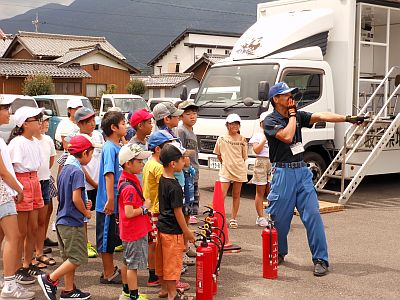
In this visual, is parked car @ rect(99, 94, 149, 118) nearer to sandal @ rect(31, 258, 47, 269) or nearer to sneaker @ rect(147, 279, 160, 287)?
sandal @ rect(31, 258, 47, 269)

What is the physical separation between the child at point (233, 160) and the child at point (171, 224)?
3.04m

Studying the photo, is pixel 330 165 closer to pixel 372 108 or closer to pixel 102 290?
pixel 372 108

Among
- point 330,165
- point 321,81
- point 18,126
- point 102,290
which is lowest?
point 102,290

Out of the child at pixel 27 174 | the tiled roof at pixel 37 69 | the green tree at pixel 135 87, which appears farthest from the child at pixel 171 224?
the green tree at pixel 135 87

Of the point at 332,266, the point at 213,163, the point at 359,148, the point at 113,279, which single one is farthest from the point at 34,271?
the point at 359,148

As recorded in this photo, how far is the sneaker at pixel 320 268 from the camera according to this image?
5.71 m

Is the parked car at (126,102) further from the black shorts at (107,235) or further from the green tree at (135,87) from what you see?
the black shorts at (107,235)

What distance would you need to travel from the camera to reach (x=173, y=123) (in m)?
6.04

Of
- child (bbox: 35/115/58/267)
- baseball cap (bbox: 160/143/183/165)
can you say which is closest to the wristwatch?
baseball cap (bbox: 160/143/183/165)

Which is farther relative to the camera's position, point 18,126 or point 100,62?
point 100,62

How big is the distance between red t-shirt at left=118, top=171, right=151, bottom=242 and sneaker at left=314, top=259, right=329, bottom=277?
1923 mm

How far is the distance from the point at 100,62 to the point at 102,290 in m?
34.5

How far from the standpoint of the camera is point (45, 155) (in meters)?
6.23

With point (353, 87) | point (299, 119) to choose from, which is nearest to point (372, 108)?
point (353, 87)
